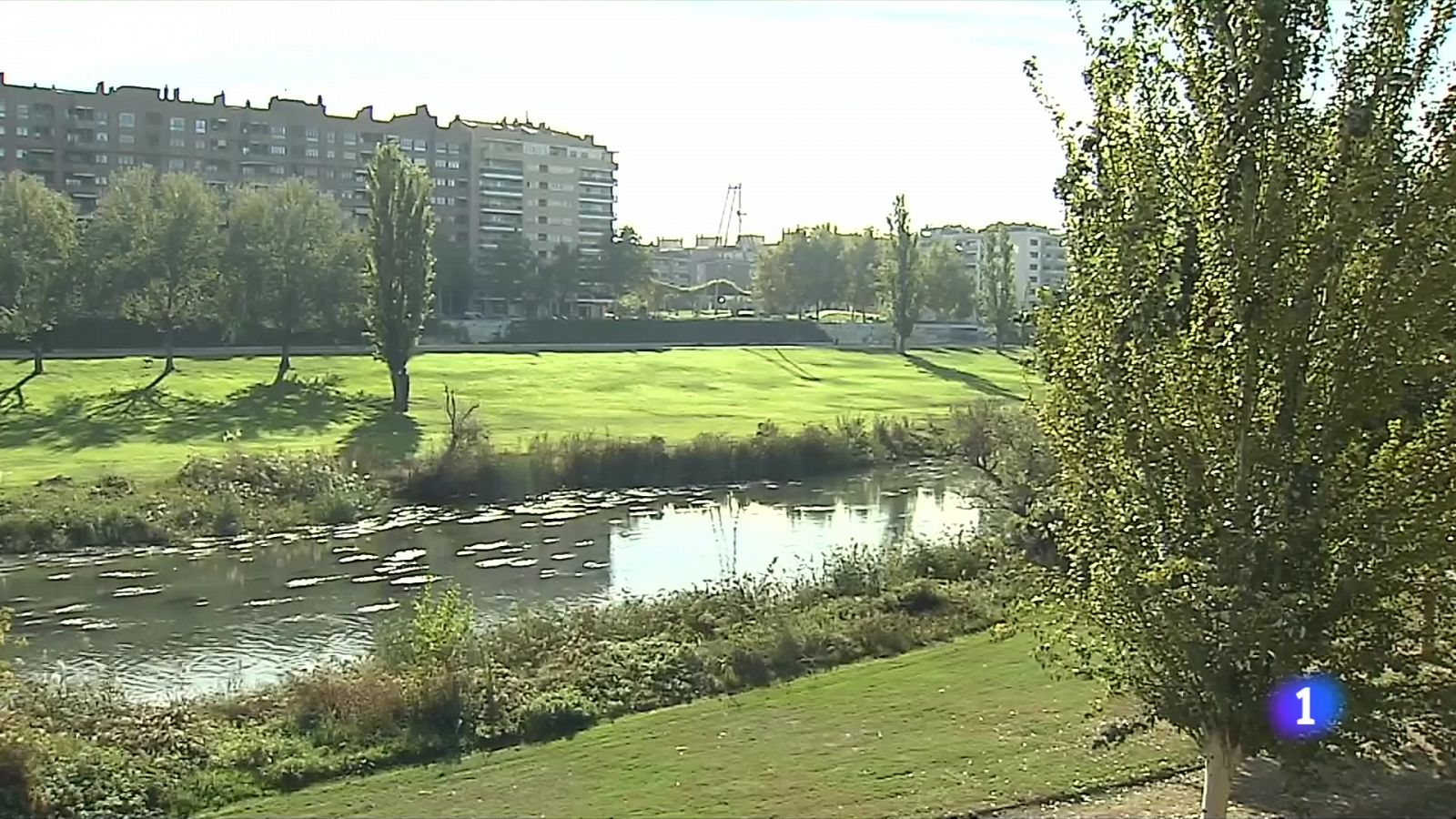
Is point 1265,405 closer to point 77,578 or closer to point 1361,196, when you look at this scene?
point 1361,196

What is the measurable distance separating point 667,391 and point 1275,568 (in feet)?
203

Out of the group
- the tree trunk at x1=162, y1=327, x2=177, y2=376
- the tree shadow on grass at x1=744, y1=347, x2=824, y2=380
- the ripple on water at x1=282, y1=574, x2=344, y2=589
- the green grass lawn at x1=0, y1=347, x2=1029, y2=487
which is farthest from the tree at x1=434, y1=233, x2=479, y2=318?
the ripple on water at x1=282, y1=574, x2=344, y2=589

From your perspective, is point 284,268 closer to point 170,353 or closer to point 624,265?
point 170,353

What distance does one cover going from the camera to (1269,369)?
27.8 feet

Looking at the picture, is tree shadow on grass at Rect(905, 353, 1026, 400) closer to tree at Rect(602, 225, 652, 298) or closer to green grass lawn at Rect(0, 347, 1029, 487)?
green grass lawn at Rect(0, 347, 1029, 487)

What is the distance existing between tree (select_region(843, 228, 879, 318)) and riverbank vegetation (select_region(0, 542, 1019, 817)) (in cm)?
9460

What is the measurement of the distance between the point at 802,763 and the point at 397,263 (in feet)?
151

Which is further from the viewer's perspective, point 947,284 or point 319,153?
point 319,153

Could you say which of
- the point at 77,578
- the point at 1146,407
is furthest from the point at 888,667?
the point at 77,578

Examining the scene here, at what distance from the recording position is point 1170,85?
9.16 meters

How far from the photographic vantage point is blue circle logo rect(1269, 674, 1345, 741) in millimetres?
8891

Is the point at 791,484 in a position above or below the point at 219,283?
below

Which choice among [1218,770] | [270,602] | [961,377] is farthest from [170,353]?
[1218,770]

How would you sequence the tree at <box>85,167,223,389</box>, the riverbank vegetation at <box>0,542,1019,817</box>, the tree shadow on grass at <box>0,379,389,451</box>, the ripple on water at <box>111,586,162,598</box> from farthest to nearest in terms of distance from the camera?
the tree at <box>85,167,223,389</box> → the tree shadow on grass at <box>0,379,389,451</box> → the ripple on water at <box>111,586,162,598</box> → the riverbank vegetation at <box>0,542,1019,817</box>
